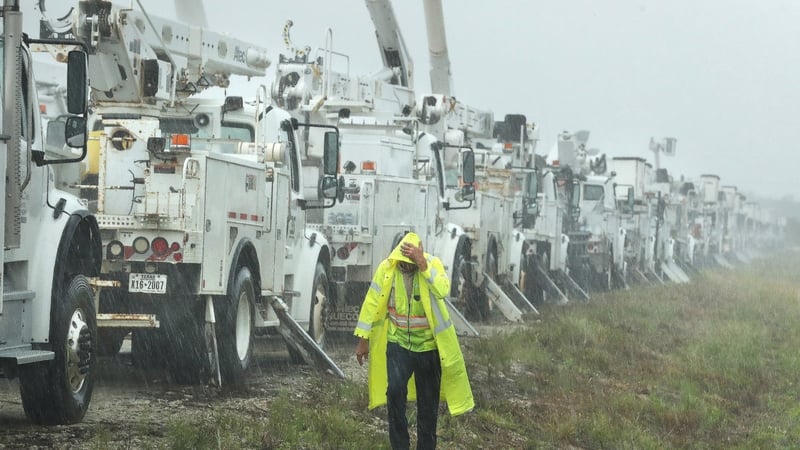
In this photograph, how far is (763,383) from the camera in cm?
1617

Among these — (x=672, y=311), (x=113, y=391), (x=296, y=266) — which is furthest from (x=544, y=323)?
(x=113, y=391)

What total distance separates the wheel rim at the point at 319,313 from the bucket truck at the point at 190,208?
2 cm

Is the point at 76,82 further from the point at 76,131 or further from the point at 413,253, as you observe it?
the point at 413,253

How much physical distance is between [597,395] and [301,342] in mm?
2984

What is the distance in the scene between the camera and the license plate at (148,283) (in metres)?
11.0

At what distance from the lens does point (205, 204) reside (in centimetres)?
1116

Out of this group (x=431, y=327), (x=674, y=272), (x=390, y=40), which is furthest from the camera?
(x=674, y=272)

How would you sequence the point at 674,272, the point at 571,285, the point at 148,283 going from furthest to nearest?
the point at 674,272 < the point at 571,285 < the point at 148,283

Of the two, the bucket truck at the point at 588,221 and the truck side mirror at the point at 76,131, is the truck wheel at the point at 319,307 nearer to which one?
the truck side mirror at the point at 76,131

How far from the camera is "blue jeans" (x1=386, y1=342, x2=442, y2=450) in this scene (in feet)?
29.5

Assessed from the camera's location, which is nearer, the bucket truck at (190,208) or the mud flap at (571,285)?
the bucket truck at (190,208)

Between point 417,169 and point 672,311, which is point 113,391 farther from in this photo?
point 672,311

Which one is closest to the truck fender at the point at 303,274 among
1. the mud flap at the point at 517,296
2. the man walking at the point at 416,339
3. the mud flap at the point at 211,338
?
the mud flap at the point at 211,338

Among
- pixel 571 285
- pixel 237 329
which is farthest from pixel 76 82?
pixel 571 285
